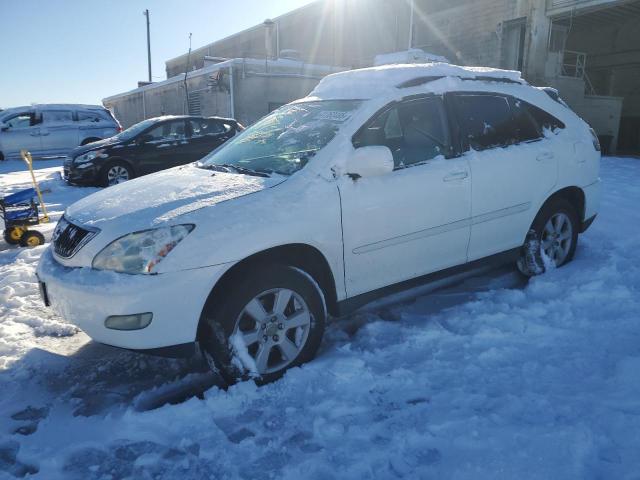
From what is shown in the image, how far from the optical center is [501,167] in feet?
12.5

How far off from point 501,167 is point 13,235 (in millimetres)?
5228

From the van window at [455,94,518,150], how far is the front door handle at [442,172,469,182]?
0.28m

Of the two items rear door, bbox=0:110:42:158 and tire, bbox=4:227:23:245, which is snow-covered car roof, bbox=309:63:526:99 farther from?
rear door, bbox=0:110:42:158

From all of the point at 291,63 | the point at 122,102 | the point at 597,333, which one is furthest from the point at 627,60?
the point at 122,102

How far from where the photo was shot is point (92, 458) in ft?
7.72

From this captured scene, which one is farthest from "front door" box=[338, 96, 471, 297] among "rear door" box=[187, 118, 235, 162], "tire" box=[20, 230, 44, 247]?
"rear door" box=[187, 118, 235, 162]

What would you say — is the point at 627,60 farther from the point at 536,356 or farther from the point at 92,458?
the point at 92,458

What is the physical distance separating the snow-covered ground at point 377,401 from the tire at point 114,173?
6.68 m

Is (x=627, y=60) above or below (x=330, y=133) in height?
above

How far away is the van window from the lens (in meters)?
3.78

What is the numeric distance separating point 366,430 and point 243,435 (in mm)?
592

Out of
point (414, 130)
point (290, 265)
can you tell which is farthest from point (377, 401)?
point (414, 130)

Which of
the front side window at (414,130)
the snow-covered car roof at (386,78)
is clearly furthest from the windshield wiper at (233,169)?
the snow-covered car roof at (386,78)

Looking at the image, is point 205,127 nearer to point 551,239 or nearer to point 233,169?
point 233,169
